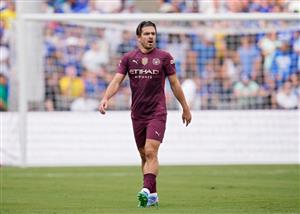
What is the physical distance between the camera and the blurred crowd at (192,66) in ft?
80.7

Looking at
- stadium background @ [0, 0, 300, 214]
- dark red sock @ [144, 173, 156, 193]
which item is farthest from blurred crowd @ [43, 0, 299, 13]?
dark red sock @ [144, 173, 156, 193]

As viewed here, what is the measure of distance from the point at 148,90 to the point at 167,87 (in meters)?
11.5

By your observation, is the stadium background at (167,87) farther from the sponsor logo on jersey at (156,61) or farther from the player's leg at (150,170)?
the sponsor logo on jersey at (156,61)

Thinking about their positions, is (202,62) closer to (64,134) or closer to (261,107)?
(261,107)

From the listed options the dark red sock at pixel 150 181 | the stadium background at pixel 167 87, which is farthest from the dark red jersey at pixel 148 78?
the stadium background at pixel 167 87

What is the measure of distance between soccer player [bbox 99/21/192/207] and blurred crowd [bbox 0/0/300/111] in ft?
35.8

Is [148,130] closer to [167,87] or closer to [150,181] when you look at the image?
[150,181]

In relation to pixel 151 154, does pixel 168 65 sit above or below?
above

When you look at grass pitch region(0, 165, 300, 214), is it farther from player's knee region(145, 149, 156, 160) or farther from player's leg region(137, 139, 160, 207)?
player's knee region(145, 149, 156, 160)

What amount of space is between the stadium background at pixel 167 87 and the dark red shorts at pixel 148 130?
7.41 metres

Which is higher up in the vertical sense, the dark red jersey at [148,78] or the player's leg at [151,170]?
the dark red jersey at [148,78]

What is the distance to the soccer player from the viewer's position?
13.3m

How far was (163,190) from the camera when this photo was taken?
16234 millimetres

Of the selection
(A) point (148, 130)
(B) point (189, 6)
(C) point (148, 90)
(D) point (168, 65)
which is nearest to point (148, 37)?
(D) point (168, 65)
